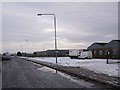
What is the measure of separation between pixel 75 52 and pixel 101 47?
18.4 m

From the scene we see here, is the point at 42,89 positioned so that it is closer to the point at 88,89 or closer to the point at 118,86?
the point at 88,89

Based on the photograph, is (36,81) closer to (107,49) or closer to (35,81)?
(35,81)

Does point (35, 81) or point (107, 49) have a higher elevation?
point (107, 49)

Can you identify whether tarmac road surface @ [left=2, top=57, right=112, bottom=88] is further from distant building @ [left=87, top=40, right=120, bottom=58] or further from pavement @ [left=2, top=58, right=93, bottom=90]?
distant building @ [left=87, top=40, right=120, bottom=58]

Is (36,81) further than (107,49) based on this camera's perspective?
No

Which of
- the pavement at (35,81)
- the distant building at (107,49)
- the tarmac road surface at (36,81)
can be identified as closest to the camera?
the pavement at (35,81)

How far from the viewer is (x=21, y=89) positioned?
13.0 m

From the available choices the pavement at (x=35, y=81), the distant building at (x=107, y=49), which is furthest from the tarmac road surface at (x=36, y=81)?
the distant building at (x=107, y=49)

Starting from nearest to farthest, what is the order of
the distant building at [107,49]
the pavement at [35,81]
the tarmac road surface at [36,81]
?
1. the pavement at [35,81]
2. the tarmac road surface at [36,81]
3. the distant building at [107,49]

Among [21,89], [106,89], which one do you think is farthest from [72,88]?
[21,89]

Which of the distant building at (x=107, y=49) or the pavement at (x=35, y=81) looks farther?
the distant building at (x=107, y=49)

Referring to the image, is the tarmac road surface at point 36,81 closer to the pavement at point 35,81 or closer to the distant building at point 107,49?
the pavement at point 35,81

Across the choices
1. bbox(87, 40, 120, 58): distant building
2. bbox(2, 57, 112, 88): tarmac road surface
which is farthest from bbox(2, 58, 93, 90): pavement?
bbox(87, 40, 120, 58): distant building

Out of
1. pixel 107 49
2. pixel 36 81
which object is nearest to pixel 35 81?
pixel 36 81
